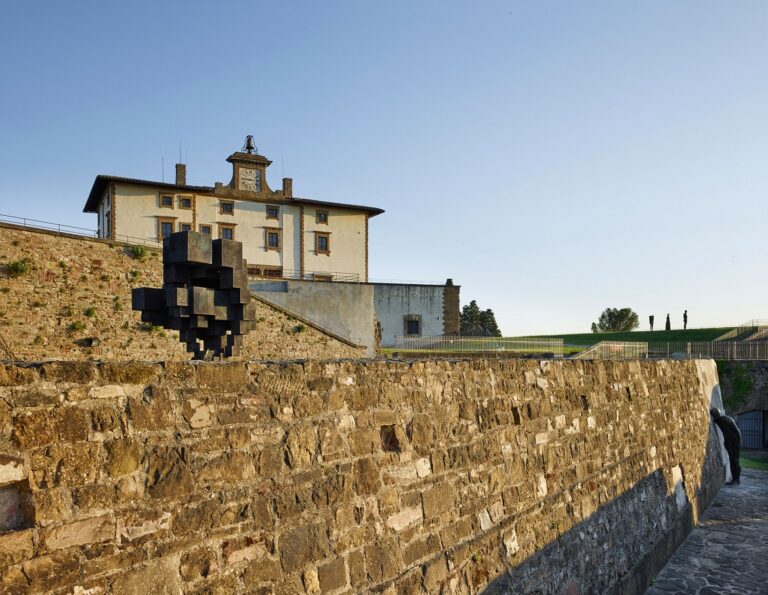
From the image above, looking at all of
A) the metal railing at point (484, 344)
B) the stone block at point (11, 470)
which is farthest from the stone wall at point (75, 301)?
the stone block at point (11, 470)

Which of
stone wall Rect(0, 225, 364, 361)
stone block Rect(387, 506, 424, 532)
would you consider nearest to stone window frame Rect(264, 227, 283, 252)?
stone wall Rect(0, 225, 364, 361)

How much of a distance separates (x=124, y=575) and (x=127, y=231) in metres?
31.1

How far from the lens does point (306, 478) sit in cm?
368

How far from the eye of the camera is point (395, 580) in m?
4.09

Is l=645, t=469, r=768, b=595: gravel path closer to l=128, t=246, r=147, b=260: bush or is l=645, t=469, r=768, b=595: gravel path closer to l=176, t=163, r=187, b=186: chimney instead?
l=128, t=246, r=147, b=260: bush

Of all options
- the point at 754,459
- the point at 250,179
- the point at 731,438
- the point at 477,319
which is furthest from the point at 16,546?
the point at 477,319

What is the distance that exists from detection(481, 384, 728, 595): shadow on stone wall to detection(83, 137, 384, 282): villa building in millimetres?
25963

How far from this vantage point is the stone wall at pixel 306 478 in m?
2.64

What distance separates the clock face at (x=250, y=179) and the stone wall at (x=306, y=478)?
30314 mm

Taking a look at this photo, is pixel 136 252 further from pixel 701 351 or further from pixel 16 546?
pixel 701 351

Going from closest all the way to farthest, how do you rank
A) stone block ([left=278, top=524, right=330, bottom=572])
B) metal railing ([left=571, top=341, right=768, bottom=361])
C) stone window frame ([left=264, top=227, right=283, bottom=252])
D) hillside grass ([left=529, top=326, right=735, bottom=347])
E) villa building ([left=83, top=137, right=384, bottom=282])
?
stone block ([left=278, top=524, right=330, bottom=572]), metal railing ([left=571, top=341, right=768, bottom=361]), villa building ([left=83, top=137, right=384, bottom=282]), stone window frame ([left=264, top=227, right=283, bottom=252]), hillside grass ([left=529, top=326, right=735, bottom=347])

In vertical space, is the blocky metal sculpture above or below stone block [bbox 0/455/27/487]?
above

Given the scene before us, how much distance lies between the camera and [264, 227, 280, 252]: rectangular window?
34.6 m

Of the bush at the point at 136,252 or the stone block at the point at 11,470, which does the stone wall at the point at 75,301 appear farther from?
the stone block at the point at 11,470
